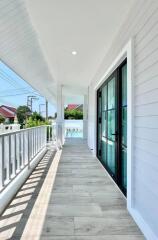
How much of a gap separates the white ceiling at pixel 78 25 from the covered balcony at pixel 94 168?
0.04 feet

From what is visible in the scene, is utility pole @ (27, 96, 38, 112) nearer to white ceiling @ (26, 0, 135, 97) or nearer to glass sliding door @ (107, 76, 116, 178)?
white ceiling @ (26, 0, 135, 97)

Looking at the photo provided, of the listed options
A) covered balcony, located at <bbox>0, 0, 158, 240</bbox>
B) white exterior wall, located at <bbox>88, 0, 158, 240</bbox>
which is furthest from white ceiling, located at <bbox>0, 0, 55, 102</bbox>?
white exterior wall, located at <bbox>88, 0, 158, 240</bbox>

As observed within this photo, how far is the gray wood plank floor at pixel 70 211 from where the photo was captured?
248 centimetres

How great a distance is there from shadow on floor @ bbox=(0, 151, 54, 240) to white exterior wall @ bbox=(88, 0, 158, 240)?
4.33 ft

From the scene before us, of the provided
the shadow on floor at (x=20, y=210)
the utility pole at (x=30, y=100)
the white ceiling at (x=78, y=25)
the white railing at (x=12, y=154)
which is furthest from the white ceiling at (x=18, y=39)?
the utility pole at (x=30, y=100)

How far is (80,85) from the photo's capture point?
1069 cm

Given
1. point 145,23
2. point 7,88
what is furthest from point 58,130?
point 7,88

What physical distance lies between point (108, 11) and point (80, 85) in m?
7.46

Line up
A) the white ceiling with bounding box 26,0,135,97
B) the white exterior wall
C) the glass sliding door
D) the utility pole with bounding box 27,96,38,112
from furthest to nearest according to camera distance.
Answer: the utility pole with bounding box 27,96,38,112
the glass sliding door
the white ceiling with bounding box 26,0,135,97
the white exterior wall

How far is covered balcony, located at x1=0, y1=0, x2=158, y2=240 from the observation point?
2439 millimetres

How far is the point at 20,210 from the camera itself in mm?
3084

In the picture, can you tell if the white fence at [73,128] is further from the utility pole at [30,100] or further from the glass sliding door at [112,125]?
the utility pole at [30,100]

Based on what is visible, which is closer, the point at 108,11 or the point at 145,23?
the point at 145,23

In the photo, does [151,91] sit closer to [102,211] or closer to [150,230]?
[150,230]
